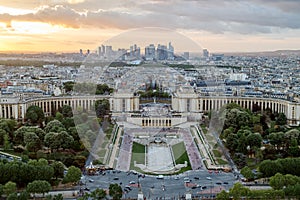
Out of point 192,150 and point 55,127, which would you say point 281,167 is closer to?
point 192,150

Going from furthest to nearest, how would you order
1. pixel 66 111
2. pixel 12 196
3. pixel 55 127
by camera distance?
pixel 66 111 → pixel 55 127 → pixel 12 196

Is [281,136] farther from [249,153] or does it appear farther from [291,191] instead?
[291,191]

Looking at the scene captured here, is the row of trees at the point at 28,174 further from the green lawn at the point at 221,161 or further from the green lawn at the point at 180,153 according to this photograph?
the green lawn at the point at 221,161

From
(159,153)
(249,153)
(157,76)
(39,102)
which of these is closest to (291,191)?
(249,153)

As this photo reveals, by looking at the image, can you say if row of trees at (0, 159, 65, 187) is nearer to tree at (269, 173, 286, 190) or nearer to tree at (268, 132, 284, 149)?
tree at (269, 173, 286, 190)

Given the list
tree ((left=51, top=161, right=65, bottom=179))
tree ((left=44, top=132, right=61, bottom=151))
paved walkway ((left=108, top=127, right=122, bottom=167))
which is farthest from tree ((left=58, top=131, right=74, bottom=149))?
tree ((left=51, top=161, right=65, bottom=179))

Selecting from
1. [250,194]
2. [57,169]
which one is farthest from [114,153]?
[250,194]

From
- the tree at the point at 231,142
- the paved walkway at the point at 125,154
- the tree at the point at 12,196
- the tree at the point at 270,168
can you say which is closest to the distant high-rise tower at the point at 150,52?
the paved walkway at the point at 125,154

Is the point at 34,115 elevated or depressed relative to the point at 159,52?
depressed
